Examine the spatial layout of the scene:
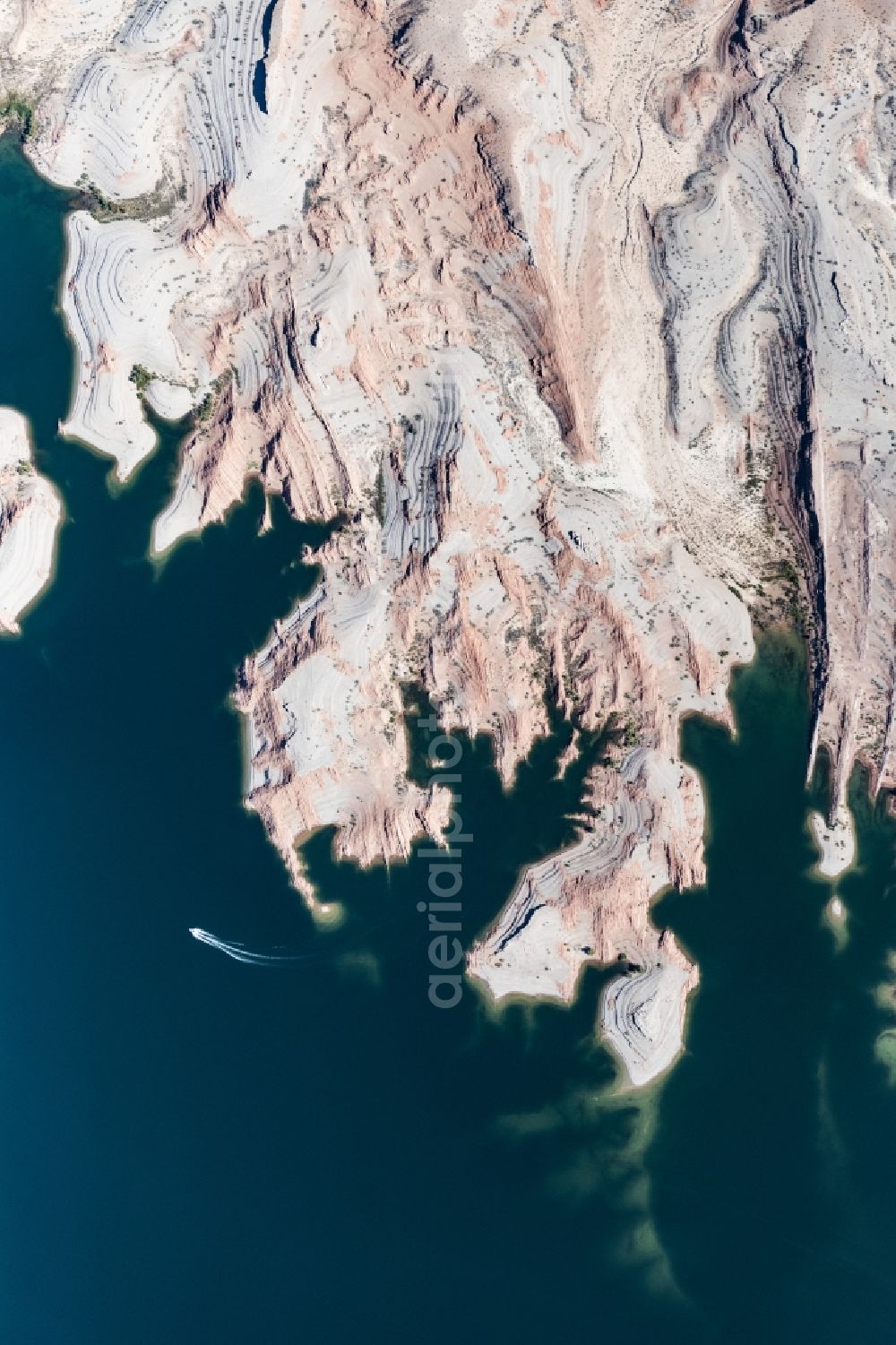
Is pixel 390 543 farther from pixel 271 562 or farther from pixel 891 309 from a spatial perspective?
pixel 891 309

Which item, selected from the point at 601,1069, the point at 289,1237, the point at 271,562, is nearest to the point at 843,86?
the point at 271,562

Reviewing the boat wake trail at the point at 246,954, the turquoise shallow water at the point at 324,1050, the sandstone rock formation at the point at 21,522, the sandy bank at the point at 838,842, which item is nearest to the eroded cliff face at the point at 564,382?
the sandy bank at the point at 838,842

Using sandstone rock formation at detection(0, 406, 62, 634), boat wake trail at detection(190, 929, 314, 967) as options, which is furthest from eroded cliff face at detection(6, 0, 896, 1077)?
sandstone rock formation at detection(0, 406, 62, 634)

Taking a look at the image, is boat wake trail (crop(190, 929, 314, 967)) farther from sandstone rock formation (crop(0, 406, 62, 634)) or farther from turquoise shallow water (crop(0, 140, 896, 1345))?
sandstone rock formation (crop(0, 406, 62, 634))

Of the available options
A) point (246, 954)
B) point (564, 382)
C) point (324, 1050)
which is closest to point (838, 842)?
point (564, 382)

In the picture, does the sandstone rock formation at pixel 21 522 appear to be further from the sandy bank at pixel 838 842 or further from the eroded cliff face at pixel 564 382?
the sandy bank at pixel 838 842

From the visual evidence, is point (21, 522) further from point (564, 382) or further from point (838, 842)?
point (838, 842)
